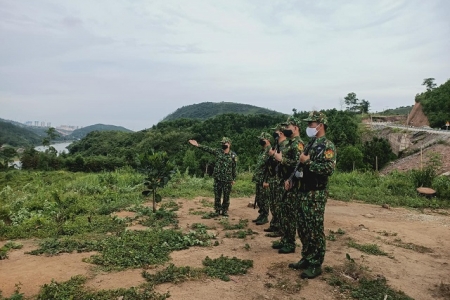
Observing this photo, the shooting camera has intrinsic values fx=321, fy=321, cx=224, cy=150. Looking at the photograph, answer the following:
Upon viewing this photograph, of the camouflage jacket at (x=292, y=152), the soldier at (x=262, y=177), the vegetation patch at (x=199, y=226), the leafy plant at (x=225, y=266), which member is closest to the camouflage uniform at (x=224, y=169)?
the soldier at (x=262, y=177)

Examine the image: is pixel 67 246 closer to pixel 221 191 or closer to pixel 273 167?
pixel 221 191

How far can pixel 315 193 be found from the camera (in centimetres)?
425

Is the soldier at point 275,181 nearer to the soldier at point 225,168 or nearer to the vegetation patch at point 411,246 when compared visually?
the soldier at point 225,168

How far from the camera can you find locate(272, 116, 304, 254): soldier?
197 inches

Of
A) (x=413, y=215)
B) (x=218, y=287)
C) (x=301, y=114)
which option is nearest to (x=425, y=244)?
(x=413, y=215)

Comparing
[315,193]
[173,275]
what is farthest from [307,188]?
[173,275]

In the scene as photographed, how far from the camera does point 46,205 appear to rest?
356 inches

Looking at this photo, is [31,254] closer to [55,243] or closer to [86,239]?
[55,243]

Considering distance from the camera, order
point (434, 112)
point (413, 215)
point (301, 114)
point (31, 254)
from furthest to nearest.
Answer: point (301, 114), point (434, 112), point (413, 215), point (31, 254)

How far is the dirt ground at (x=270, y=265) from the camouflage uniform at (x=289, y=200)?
9.1 inches

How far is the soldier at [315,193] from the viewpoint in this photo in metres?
4.14

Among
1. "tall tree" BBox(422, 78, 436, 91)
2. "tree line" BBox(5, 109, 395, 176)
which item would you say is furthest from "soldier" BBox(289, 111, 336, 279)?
"tall tree" BBox(422, 78, 436, 91)

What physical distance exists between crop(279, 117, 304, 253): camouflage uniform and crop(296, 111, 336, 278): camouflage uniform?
522 mm

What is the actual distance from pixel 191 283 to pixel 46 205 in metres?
6.68
